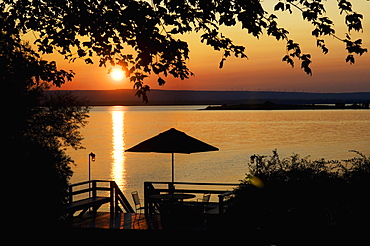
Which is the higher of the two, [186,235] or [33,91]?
[33,91]

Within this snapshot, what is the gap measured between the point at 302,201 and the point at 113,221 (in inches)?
235

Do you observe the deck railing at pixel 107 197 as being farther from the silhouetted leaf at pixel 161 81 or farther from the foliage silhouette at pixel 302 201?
the foliage silhouette at pixel 302 201

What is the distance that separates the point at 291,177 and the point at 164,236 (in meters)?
3.56

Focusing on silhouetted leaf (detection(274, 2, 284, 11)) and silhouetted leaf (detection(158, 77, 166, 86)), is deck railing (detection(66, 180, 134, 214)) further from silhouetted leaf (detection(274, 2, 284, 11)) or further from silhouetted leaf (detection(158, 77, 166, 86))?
silhouetted leaf (detection(274, 2, 284, 11))

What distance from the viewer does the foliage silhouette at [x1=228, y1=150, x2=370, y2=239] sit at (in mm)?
8820

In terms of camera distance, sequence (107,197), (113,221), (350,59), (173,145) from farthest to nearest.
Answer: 1. (107,197)
2. (173,145)
3. (113,221)
4. (350,59)

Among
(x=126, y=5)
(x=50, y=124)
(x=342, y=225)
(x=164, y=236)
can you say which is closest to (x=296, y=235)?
(x=342, y=225)

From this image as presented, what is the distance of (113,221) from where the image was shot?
13.7 meters

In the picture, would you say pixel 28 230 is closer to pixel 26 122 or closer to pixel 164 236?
pixel 164 236

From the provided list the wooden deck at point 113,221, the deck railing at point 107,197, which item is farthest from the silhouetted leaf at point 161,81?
the deck railing at point 107,197

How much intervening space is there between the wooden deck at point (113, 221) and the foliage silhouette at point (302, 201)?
349cm

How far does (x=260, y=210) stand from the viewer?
9.50 m

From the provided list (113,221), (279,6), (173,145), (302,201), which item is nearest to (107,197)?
(113,221)

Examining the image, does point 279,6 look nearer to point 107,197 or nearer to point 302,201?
point 302,201
